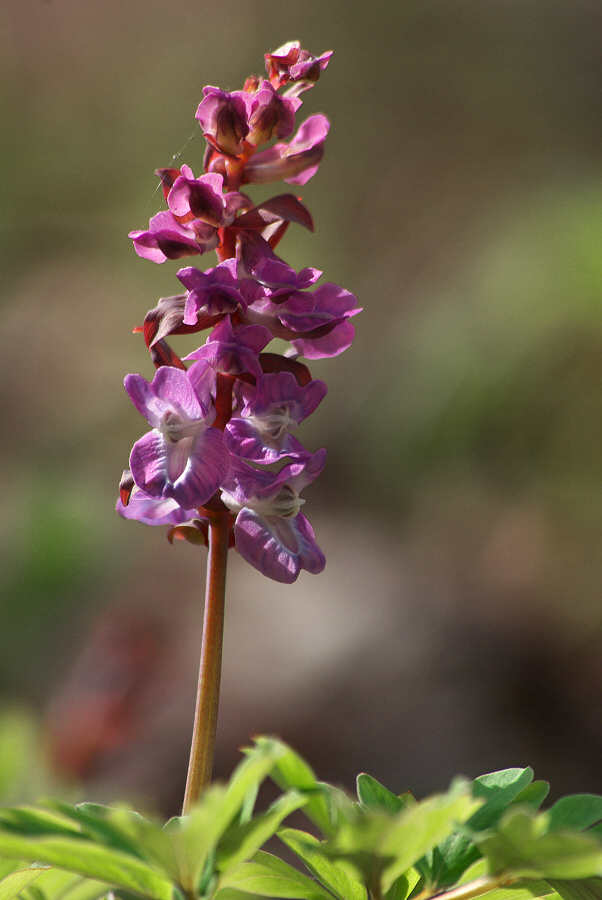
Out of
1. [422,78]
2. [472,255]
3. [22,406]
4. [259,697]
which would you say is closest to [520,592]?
[259,697]

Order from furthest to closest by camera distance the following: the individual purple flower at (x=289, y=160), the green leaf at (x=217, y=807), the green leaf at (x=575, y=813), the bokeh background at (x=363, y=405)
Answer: the bokeh background at (x=363, y=405) < the individual purple flower at (x=289, y=160) < the green leaf at (x=575, y=813) < the green leaf at (x=217, y=807)

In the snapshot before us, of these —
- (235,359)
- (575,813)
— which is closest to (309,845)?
(575,813)

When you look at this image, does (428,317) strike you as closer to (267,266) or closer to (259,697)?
(259,697)

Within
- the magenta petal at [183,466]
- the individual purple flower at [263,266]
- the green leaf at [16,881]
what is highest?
the individual purple flower at [263,266]

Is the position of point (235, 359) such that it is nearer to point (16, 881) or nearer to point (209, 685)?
point (209, 685)

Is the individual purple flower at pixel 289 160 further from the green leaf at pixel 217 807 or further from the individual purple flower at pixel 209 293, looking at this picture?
the green leaf at pixel 217 807

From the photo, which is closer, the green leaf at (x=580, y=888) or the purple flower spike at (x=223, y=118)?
the green leaf at (x=580, y=888)

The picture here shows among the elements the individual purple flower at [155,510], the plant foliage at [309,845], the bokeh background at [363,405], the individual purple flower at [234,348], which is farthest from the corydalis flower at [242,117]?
the bokeh background at [363,405]

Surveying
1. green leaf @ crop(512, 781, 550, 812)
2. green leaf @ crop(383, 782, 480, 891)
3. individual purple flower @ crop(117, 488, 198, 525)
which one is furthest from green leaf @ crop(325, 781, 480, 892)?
individual purple flower @ crop(117, 488, 198, 525)
